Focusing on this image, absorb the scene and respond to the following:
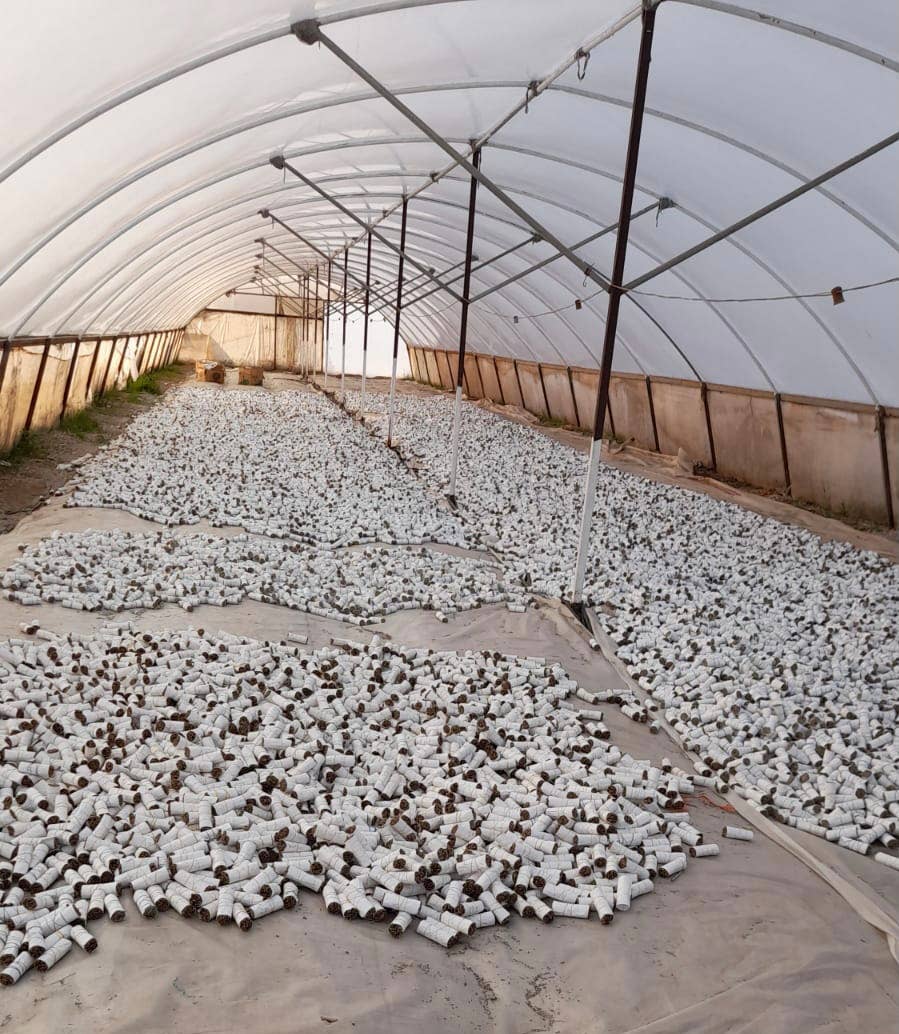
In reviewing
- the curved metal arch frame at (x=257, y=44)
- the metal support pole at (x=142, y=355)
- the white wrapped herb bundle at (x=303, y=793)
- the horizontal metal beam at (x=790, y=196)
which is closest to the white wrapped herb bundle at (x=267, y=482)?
the horizontal metal beam at (x=790, y=196)

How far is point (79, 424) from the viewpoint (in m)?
18.6

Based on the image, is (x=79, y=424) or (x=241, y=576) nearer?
(x=241, y=576)

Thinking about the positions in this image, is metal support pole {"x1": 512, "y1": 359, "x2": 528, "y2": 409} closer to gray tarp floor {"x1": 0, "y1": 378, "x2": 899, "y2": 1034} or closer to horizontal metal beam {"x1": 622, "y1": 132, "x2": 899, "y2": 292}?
horizontal metal beam {"x1": 622, "y1": 132, "x2": 899, "y2": 292}

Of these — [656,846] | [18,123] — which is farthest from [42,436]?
[656,846]

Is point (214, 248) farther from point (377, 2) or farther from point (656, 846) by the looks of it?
point (656, 846)

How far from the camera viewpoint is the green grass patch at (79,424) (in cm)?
1799

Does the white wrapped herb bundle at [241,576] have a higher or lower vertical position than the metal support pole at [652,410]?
lower

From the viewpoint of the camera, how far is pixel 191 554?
1011cm

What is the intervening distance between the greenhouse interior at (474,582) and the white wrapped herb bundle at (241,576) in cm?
6

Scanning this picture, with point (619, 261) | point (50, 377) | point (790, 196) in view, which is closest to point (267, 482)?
point (50, 377)

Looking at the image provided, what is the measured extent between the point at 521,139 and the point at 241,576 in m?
7.42

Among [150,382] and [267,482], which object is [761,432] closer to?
[267,482]

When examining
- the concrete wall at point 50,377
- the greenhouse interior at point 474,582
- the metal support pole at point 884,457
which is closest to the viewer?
the greenhouse interior at point 474,582

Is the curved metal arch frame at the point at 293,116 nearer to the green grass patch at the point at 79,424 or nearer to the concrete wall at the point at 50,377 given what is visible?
the concrete wall at the point at 50,377
